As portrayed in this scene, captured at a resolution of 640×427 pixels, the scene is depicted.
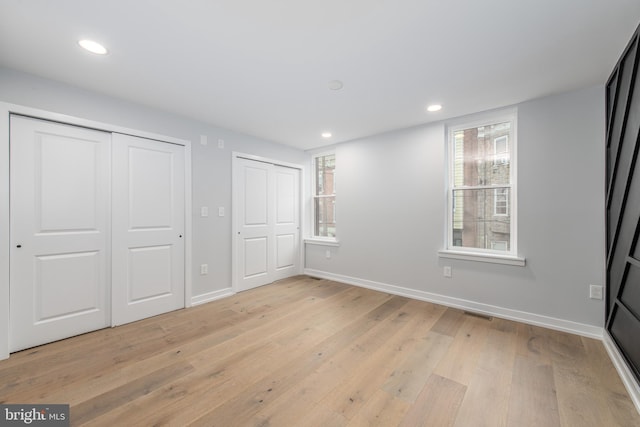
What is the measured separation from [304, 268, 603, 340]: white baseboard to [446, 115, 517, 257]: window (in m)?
0.62

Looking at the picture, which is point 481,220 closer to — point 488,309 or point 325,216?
point 488,309

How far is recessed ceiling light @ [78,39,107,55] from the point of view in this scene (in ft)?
5.83

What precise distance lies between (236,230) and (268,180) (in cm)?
99

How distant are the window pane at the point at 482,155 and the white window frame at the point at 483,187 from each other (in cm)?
4

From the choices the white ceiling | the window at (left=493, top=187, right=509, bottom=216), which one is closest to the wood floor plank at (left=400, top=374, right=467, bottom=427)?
the window at (left=493, top=187, right=509, bottom=216)

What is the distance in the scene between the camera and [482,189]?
10.1 feet

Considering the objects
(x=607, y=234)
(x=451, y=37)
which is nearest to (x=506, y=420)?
(x=607, y=234)

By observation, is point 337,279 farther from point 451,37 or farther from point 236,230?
point 451,37

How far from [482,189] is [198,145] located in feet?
11.9

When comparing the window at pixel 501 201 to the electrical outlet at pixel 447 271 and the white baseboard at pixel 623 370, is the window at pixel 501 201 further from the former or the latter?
the white baseboard at pixel 623 370

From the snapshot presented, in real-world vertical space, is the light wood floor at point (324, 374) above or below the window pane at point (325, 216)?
below

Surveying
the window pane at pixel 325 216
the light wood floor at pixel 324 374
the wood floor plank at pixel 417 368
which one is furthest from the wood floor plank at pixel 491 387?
the window pane at pixel 325 216

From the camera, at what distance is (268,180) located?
415 cm

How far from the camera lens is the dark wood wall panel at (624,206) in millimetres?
1707
